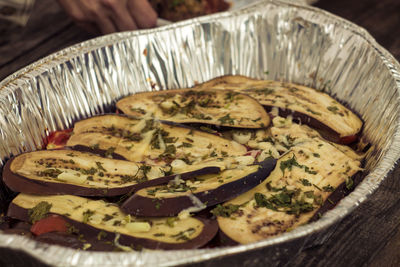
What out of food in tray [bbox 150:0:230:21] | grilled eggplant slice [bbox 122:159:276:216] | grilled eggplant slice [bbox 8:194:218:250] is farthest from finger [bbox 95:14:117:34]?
grilled eggplant slice [bbox 122:159:276:216]

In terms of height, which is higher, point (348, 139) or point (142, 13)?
point (142, 13)

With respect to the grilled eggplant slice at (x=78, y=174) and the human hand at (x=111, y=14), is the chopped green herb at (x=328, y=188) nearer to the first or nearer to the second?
the grilled eggplant slice at (x=78, y=174)

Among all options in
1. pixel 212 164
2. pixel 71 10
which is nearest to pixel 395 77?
pixel 212 164

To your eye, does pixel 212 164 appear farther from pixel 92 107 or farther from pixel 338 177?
pixel 92 107

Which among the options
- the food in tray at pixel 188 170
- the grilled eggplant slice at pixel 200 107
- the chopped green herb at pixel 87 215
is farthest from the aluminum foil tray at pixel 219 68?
the chopped green herb at pixel 87 215

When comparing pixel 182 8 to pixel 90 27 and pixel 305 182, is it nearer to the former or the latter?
pixel 90 27

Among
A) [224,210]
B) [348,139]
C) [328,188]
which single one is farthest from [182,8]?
[224,210]
